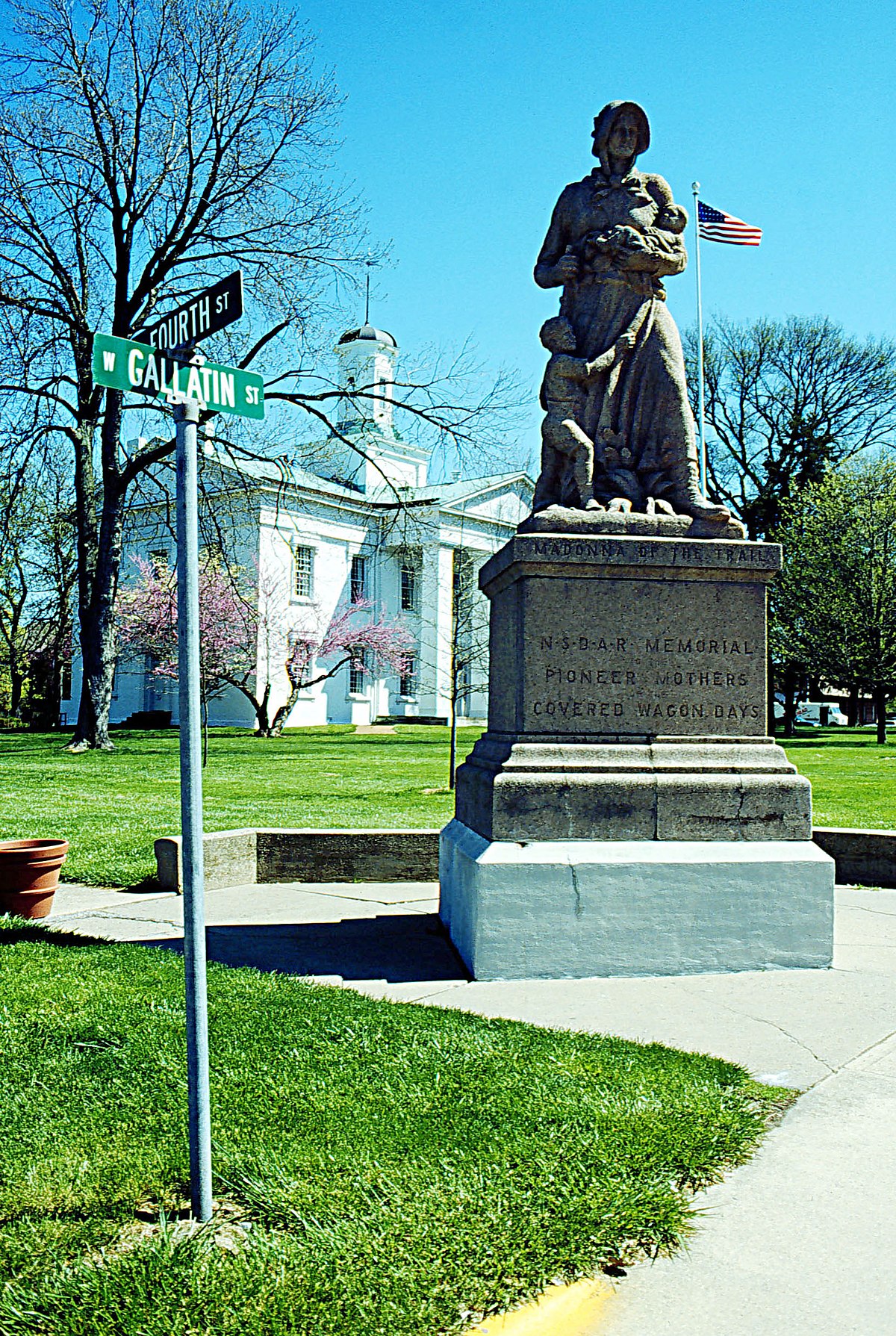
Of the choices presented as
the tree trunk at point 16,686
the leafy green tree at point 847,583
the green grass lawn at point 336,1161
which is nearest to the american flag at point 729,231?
the green grass lawn at point 336,1161

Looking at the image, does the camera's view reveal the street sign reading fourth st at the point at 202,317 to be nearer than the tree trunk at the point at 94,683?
Yes

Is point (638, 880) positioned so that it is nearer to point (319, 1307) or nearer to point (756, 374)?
point (319, 1307)

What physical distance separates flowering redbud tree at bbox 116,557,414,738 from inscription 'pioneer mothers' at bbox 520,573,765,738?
25.8 meters

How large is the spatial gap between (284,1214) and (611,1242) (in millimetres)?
874

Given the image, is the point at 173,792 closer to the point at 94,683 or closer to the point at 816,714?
the point at 94,683

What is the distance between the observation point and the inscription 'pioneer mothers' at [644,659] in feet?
20.3

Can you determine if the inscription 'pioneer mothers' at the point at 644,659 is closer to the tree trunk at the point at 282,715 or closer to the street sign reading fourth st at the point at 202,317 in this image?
the street sign reading fourth st at the point at 202,317

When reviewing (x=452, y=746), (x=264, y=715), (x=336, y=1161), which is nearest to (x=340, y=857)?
(x=452, y=746)

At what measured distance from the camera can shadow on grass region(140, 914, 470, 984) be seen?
237 inches

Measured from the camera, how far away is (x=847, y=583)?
39.6 metres

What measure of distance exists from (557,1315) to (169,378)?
254cm

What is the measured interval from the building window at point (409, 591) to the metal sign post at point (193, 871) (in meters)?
47.2

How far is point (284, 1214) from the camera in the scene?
9.91 ft

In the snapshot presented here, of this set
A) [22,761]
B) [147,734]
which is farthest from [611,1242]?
[147,734]
